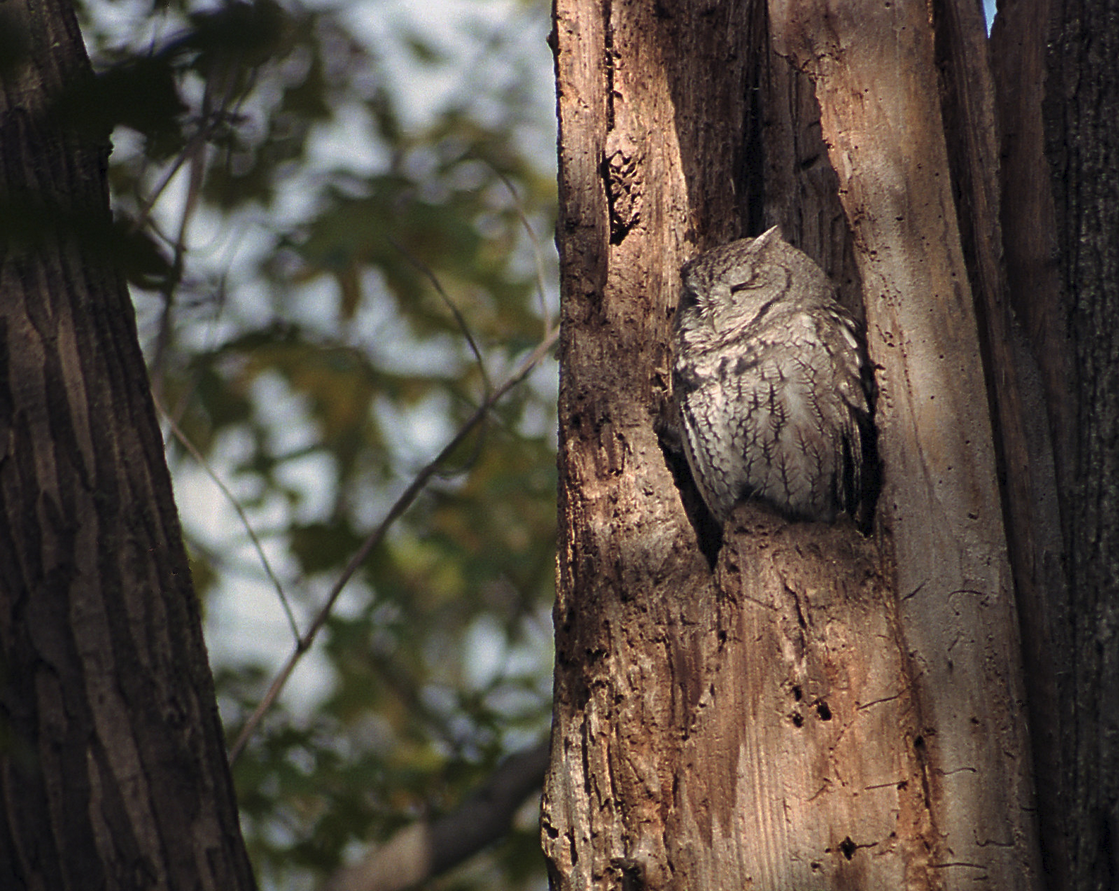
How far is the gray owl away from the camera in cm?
222

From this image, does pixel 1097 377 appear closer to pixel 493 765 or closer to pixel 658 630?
pixel 658 630

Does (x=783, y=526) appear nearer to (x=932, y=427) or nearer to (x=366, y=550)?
(x=932, y=427)

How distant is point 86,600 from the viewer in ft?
4.83

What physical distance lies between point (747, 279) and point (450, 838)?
2273 mm

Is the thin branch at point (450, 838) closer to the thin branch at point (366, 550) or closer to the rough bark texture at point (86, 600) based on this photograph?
the thin branch at point (366, 550)

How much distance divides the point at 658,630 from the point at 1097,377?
954mm

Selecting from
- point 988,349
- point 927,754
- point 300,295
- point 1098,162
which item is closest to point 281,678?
point 927,754

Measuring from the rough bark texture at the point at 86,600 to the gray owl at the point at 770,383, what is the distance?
3.97 feet

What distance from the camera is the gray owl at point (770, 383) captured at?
222cm

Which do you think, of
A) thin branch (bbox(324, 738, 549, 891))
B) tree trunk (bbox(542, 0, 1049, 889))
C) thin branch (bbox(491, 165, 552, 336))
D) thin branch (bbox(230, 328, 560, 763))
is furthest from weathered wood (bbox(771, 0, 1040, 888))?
thin branch (bbox(324, 738, 549, 891))

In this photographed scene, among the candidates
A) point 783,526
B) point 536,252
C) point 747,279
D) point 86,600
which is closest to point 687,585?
point 783,526

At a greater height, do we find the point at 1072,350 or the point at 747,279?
the point at 747,279

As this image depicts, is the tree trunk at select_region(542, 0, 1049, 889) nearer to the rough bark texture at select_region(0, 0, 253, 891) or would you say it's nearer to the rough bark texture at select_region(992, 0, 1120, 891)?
the rough bark texture at select_region(992, 0, 1120, 891)

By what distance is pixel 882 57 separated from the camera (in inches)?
80.5
